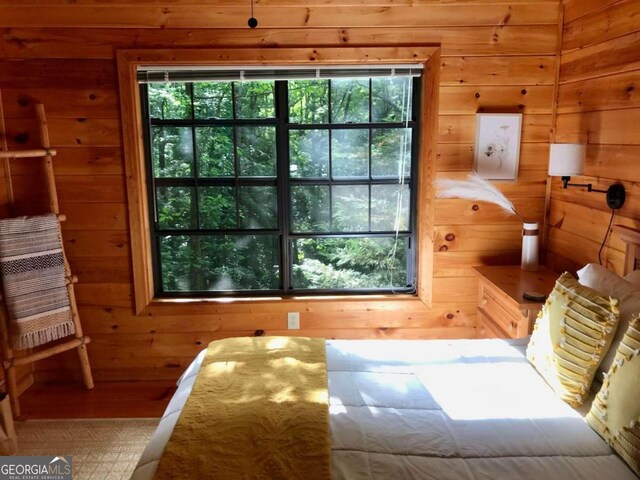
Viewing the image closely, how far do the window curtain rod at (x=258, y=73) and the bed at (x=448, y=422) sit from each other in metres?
1.57

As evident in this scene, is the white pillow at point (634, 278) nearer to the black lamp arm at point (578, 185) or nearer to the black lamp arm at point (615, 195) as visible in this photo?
the black lamp arm at point (615, 195)

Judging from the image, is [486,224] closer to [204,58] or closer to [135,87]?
[204,58]

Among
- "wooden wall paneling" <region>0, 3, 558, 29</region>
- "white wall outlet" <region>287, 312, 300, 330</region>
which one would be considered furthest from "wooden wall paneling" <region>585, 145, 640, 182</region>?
"white wall outlet" <region>287, 312, 300, 330</region>

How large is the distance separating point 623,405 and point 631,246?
38.4 inches

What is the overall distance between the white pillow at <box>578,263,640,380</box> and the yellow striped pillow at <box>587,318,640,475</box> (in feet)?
0.62

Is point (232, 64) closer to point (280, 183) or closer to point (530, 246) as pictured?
point (280, 183)

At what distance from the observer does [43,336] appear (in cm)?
275

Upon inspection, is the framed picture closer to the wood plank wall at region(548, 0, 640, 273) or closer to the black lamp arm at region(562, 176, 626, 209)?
the wood plank wall at region(548, 0, 640, 273)

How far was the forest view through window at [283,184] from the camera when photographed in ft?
9.53

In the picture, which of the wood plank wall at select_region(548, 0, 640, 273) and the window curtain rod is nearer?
the wood plank wall at select_region(548, 0, 640, 273)

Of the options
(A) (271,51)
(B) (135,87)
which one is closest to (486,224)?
(A) (271,51)

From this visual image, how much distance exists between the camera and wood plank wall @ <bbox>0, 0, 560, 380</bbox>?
272 centimetres

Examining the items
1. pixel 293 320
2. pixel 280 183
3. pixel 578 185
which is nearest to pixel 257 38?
pixel 280 183

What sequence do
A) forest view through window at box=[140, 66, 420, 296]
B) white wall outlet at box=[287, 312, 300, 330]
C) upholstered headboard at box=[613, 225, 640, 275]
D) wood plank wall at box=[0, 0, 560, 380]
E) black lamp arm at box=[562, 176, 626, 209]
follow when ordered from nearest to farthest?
1. upholstered headboard at box=[613, 225, 640, 275]
2. black lamp arm at box=[562, 176, 626, 209]
3. wood plank wall at box=[0, 0, 560, 380]
4. forest view through window at box=[140, 66, 420, 296]
5. white wall outlet at box=[287, 312, 300, 330]
